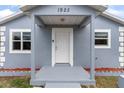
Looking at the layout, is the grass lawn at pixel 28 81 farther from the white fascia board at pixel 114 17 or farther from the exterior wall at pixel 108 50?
the white fascia board at pixel 114 17

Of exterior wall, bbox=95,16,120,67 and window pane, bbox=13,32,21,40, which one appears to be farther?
exterior wall, bbox=95,16,120,67

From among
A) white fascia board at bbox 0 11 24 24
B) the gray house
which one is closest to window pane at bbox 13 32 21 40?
the gray house

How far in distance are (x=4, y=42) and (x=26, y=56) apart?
1.72 metres

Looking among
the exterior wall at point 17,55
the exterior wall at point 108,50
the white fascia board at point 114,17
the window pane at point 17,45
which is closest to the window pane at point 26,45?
the window pane at point 17,45

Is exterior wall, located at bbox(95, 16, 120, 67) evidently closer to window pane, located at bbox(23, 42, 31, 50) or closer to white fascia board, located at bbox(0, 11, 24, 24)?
window pane, located at bbox(23, 42, 31, 50)

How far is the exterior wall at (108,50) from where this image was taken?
13977mm

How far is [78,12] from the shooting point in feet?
30.7

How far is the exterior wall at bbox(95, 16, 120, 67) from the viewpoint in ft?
45.9

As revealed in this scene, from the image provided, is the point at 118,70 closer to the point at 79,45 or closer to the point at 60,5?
the point at 79,45

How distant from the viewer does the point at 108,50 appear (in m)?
14.1

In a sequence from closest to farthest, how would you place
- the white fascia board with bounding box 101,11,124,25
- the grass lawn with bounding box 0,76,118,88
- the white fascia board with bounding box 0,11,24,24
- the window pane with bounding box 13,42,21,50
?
the grass lawn with bounding box 0,76,118,88 → the white fascia board with bounding box 0,11,24,24 → the white fascia board with bounding box 101,11,124,25 → the window pane with bounding box 13,42,21,50

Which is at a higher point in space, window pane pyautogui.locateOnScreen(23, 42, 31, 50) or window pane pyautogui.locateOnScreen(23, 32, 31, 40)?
window pane pyautogui.locateOnScreen(23, 32, 31, 40)
